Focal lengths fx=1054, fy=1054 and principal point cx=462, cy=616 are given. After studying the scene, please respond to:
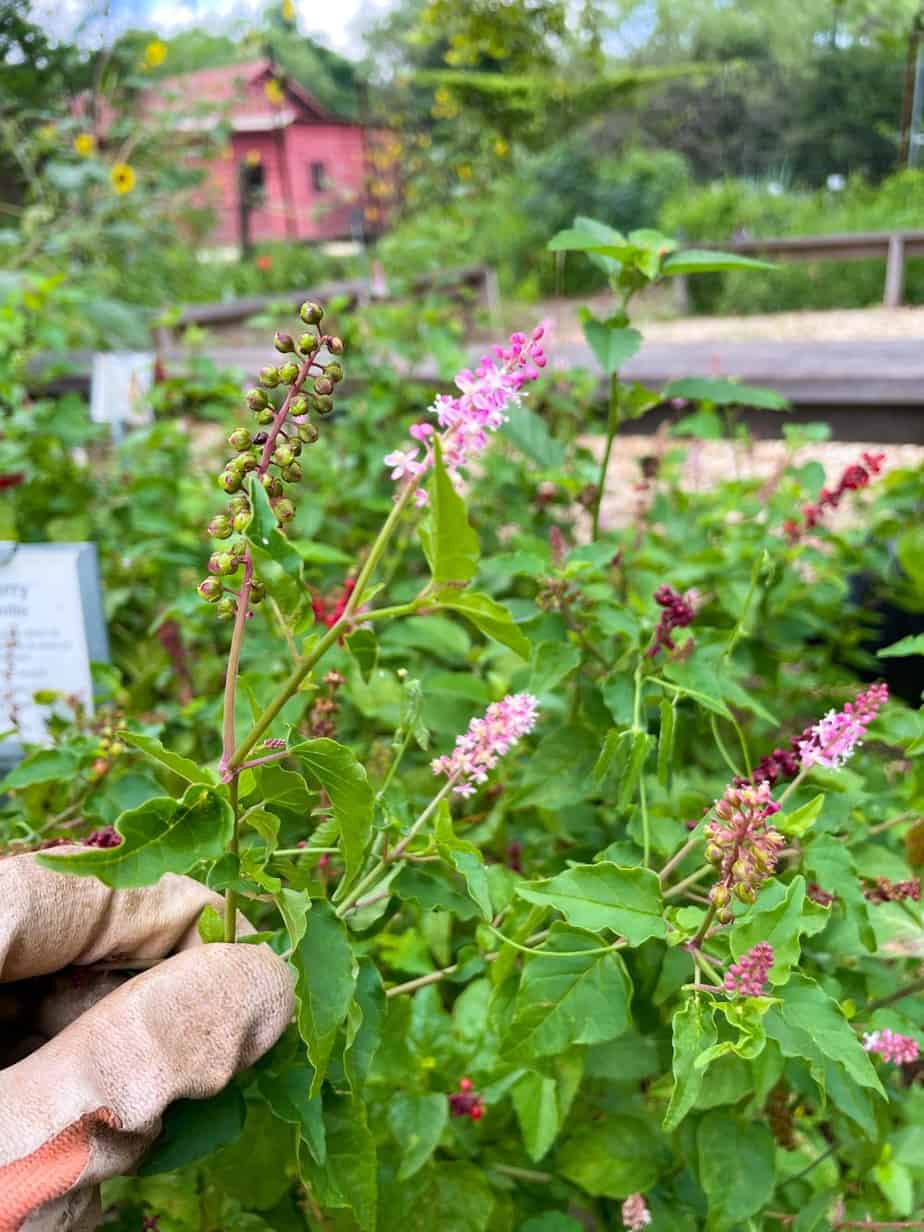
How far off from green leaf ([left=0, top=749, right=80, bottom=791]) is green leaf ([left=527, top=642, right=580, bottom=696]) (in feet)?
1.23

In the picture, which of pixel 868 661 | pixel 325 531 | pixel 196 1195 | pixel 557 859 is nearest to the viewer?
pixel 196 1195

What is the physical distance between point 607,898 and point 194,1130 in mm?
240

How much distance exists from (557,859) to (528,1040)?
26 centimetres

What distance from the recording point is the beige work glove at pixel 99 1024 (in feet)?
1.48

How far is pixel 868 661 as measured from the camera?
1.37 meters

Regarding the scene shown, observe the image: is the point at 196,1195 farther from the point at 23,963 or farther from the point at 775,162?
the point at 775,162

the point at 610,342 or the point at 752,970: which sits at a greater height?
the point at 610,342

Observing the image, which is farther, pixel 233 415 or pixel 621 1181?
pixel 233 415

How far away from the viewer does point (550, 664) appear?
0.78 metres

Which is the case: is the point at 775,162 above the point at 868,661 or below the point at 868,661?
above

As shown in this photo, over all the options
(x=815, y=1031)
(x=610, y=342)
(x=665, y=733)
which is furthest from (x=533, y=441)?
(x=815, y=1031)

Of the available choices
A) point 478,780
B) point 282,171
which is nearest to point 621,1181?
point 478,780

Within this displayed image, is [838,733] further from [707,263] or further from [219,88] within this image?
[219,88]

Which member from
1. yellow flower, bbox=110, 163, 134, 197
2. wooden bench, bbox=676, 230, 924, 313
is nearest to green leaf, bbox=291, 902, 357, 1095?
wooden bench, bbox=676, 230, 924, 313
